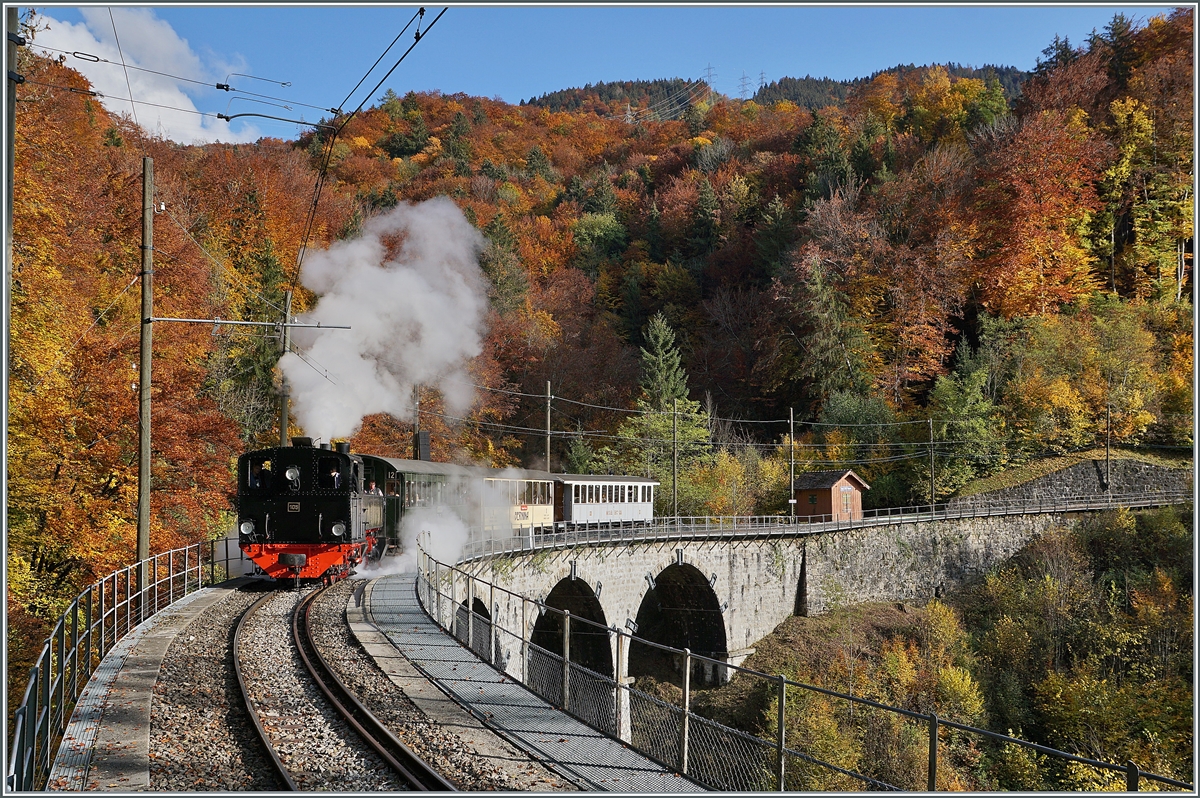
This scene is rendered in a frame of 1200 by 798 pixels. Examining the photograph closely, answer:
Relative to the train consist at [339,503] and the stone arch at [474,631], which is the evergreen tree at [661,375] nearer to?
the train consist at [339,503]

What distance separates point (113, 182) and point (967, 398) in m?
39.0

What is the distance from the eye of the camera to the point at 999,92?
202 ft

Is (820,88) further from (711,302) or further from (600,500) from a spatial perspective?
(600,500)

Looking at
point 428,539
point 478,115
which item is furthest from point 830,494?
point 478,115

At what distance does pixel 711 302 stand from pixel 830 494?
2196cm

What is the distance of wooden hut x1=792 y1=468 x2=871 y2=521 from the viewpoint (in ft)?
141

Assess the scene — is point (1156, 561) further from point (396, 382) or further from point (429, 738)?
point (429, 738)

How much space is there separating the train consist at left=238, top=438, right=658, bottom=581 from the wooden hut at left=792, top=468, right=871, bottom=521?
19435 millimetres

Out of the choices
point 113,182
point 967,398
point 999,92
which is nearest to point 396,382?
point 113,182

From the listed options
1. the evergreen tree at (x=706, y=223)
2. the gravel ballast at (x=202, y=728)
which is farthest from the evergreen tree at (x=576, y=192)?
the gravel ballast at (x=202, y=728)

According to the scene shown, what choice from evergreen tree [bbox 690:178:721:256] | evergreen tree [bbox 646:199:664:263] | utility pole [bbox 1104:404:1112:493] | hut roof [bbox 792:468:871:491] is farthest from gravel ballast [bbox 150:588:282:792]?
evergreen tree [bbox 646:199:664:263]

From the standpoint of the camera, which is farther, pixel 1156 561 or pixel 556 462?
pixel 556 462

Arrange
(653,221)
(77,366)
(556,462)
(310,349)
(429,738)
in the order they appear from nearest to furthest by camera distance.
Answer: (429,738) < (77,366) < (310,349) < (556,462) < (653,221)

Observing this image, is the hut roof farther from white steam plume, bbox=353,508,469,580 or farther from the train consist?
white steam plume, bbox=353,508,469,580
